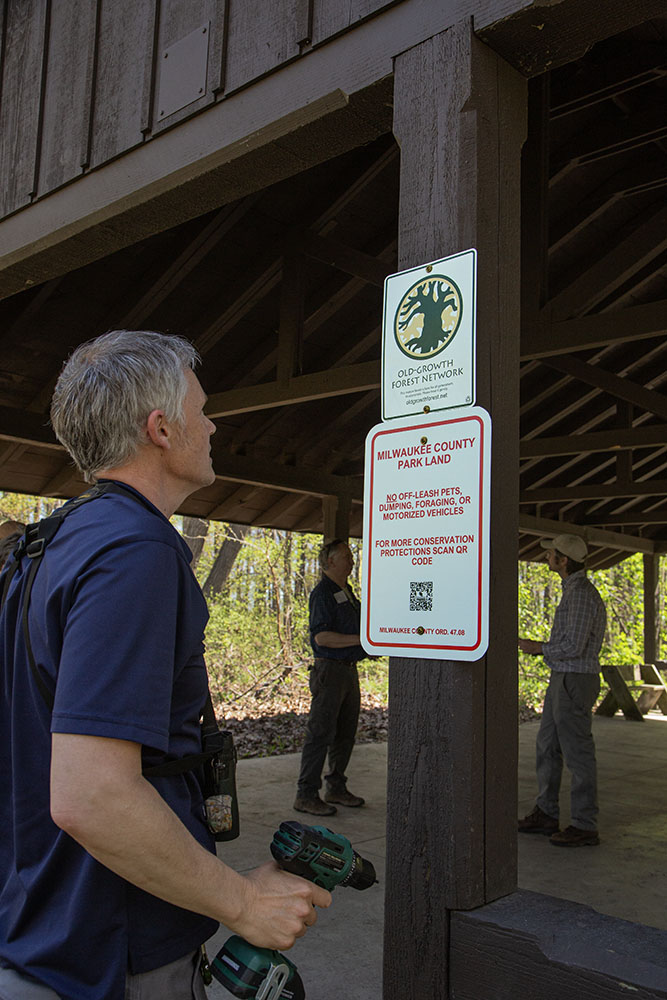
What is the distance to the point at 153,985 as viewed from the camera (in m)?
1.39

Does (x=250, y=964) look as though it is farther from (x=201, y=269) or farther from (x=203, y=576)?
(x=203, y=576)

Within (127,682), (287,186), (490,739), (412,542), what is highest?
(287,186)

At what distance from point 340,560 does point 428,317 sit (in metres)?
4.85

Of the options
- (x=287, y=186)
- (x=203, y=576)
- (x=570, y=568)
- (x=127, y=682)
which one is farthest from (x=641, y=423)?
(x=203, y=576)

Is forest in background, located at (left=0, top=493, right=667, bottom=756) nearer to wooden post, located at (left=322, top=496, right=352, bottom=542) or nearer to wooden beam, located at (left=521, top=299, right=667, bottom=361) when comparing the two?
wooden post, located at (left=322, top=496, right=352, bottom=542)

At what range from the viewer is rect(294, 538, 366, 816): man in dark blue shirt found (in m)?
6.35

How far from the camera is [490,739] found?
1.75m

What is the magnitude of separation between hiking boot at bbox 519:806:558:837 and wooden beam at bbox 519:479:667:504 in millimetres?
4295

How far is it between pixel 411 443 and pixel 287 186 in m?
4.84

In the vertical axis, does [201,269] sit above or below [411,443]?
above

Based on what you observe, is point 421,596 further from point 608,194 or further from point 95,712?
point 608,194

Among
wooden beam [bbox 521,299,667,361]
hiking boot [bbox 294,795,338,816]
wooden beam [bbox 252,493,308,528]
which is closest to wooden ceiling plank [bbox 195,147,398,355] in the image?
wooden beam [bbox 521,299,667,361]

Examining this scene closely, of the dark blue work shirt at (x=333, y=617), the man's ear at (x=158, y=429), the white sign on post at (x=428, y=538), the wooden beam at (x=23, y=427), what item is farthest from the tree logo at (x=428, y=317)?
the wooden beam at (x=23, y=427)

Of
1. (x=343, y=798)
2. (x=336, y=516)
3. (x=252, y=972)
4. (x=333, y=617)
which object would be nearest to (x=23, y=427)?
(x=333, y=617)
